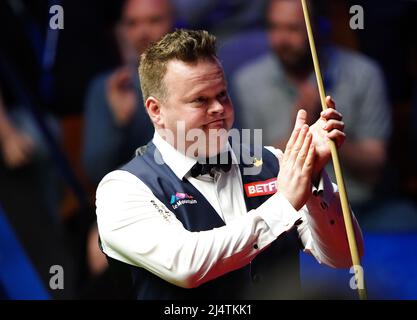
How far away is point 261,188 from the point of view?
2.71 m

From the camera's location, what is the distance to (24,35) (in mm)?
4367

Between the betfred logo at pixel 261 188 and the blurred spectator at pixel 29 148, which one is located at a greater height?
the betfred logo at pixel 261 188

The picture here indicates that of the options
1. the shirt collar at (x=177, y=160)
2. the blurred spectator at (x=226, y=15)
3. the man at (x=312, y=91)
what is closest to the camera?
the shirt collar at (x=177, y=160)

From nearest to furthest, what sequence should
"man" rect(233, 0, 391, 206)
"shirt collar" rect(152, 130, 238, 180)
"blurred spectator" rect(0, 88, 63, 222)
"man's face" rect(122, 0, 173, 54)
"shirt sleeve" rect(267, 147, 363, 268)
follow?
"shirt sleeve" rect(267, 147, 363, 268), "shirt collar" rect(152, 130, 238, 180), "man's face" rect(122, 0, 173, 54), "man" rect(233, 0, 391, 206), "blurred spectator" rect(0, 88, 63, 222)

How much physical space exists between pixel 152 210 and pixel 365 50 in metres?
1.86

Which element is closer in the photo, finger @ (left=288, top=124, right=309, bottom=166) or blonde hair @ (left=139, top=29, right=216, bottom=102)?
finger @ (left=288, top=124, right=309, bottom=166)

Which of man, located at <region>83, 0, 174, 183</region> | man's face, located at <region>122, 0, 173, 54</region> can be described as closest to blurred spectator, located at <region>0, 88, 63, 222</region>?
man, located at <region>83, 0, 174, 183</region>

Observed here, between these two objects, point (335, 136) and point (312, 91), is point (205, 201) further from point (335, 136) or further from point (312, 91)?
point (312, 91)

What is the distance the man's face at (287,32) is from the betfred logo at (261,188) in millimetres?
1372

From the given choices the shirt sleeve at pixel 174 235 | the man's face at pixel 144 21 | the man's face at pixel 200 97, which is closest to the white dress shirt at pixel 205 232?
the shirt sleeve at pixel 174 235

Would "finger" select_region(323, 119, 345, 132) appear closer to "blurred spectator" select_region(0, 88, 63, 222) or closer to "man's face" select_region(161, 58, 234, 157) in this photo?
"man's face" select_region(161, 58, 234, 157)

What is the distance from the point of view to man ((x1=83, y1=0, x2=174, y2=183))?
391cm

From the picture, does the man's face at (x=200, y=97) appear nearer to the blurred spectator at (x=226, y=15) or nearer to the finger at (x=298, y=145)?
the finger at (x=298, y=145)

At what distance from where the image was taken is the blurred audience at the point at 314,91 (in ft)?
12.9
